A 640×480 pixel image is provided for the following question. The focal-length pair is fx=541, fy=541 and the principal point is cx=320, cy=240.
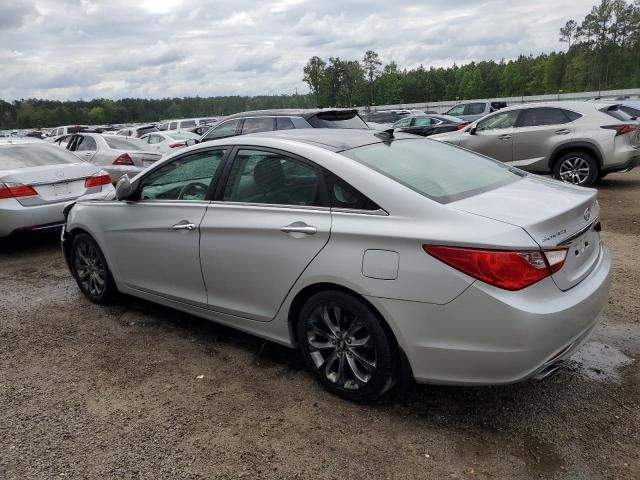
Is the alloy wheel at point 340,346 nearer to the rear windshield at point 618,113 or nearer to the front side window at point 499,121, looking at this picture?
the rear windshield at point 618,113

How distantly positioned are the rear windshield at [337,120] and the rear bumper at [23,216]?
173 inches

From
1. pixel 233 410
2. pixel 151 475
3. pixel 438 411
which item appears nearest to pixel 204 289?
pixel 233 410

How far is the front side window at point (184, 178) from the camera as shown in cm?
394

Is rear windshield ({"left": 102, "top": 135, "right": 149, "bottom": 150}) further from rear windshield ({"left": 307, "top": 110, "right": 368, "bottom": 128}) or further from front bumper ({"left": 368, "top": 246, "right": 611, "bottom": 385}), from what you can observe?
front bumper ({"left": 368, "top": 246, "right": 611, "bottom": 385})

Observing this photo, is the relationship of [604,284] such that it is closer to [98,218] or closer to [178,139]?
[98,218]

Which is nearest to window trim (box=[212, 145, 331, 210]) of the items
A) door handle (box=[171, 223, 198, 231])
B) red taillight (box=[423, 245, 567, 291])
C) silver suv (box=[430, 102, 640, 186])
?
door handle (box=[171, 223, 198, 231])

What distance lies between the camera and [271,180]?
11.7ft

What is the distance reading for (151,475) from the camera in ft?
8.80

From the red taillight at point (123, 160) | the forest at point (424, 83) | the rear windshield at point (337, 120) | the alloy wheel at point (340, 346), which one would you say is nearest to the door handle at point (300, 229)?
the alloy wheel at point (340, 346)

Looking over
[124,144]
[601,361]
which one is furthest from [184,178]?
[124,144]

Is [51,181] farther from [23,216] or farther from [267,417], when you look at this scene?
[267,417]

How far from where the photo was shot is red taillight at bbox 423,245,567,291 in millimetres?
2559

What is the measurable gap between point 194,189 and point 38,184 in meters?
3.94

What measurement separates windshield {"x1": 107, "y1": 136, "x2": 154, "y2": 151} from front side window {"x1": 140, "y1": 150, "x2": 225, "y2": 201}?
312 inches
